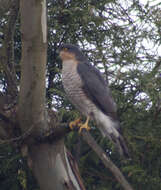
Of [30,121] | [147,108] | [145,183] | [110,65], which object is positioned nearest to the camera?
[30,121]

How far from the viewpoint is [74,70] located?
13.2 ft

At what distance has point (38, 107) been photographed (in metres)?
3.11

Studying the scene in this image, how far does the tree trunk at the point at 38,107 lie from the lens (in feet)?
8.84

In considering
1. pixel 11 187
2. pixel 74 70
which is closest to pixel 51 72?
pixel 74 70

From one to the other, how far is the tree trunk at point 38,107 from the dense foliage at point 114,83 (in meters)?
0.35

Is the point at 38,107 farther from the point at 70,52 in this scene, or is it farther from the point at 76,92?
the point at 70,52

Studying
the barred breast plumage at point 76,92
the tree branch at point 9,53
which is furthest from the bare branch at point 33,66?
the barred breast plumage at point 76,92

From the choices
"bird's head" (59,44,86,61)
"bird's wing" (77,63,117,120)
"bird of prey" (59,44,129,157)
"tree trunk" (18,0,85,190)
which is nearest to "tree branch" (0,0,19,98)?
"tree trunk" (18,0,85,190)

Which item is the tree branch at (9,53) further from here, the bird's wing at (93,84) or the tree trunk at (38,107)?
the bird's wing at (93,84)

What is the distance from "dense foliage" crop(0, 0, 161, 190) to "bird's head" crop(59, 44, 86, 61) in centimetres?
17

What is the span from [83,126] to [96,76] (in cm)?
68

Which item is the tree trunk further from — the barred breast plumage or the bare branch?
the barred breast plumage

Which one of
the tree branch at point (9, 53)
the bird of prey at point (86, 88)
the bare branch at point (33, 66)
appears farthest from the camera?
the bird of prey at point (86, 88)

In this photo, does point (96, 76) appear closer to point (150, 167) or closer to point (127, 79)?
point (127, 79)
